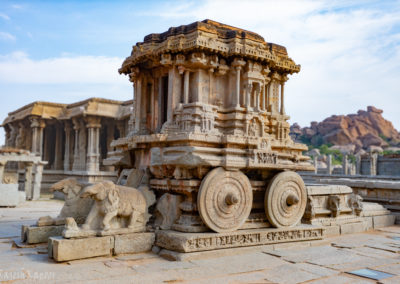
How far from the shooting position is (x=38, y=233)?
6.06m

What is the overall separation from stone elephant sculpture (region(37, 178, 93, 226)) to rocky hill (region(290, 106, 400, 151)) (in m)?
68.5

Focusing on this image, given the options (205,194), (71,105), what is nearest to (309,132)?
(71,105)

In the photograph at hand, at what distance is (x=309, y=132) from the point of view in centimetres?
8031

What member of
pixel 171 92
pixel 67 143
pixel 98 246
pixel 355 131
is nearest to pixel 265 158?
pixel 171 92

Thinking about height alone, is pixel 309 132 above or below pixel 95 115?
above

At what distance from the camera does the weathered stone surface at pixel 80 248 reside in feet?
16.3

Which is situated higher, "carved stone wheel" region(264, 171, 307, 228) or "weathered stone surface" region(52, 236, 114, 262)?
"carved stone wheel" region(264, 171, 307, 228)

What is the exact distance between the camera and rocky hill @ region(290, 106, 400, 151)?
237 feet

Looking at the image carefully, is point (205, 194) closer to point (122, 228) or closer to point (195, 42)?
point (122, 228)

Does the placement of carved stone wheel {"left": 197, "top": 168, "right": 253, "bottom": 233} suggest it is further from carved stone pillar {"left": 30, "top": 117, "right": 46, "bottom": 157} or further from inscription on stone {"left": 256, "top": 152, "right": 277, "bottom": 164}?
carved stone pillar {"left": 30, "top": 117, "right": 46, "bottom": 157}

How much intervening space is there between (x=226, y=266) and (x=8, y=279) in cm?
273

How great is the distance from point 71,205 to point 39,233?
66 cm

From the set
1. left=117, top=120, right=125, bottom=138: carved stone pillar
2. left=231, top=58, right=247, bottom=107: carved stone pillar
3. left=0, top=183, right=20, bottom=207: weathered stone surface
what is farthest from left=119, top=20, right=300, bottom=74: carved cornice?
left=117, top=120, right=125, bottom=138: carved stone pillar

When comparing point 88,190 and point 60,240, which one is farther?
point 88,190
